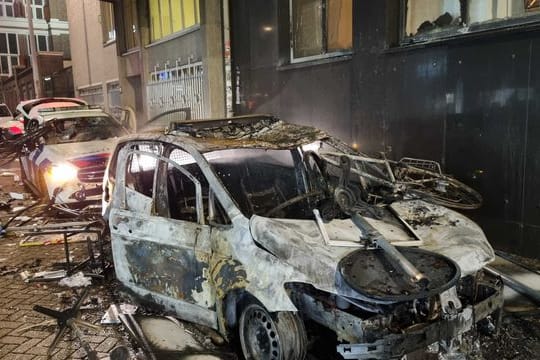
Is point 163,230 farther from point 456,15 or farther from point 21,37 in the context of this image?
point 21,37

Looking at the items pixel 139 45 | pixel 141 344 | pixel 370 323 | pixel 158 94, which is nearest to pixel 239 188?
pixel 141 344

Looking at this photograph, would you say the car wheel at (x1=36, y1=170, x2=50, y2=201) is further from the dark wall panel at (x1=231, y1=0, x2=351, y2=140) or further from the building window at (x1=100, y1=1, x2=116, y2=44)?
the building window at (x1=100, y1=1, x2=116, y2=44)

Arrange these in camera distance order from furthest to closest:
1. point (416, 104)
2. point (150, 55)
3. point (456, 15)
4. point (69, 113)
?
point (150, 55) < point (69, 113) < point (416, 104) < point (456, 15)

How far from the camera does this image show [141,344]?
353 cm

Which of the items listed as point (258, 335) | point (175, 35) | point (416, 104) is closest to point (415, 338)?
point (258, 335)

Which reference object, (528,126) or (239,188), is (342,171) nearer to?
(239,188)

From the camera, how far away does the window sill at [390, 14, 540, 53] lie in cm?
519

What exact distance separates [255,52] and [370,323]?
810 cm

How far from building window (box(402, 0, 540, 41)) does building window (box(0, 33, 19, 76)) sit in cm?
3943

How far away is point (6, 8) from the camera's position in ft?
122

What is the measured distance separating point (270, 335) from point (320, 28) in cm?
676

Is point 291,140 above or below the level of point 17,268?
above

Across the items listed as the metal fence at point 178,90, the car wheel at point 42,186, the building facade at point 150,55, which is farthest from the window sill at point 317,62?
the car wheel at point 42,186

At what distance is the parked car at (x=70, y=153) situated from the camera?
285 inches
